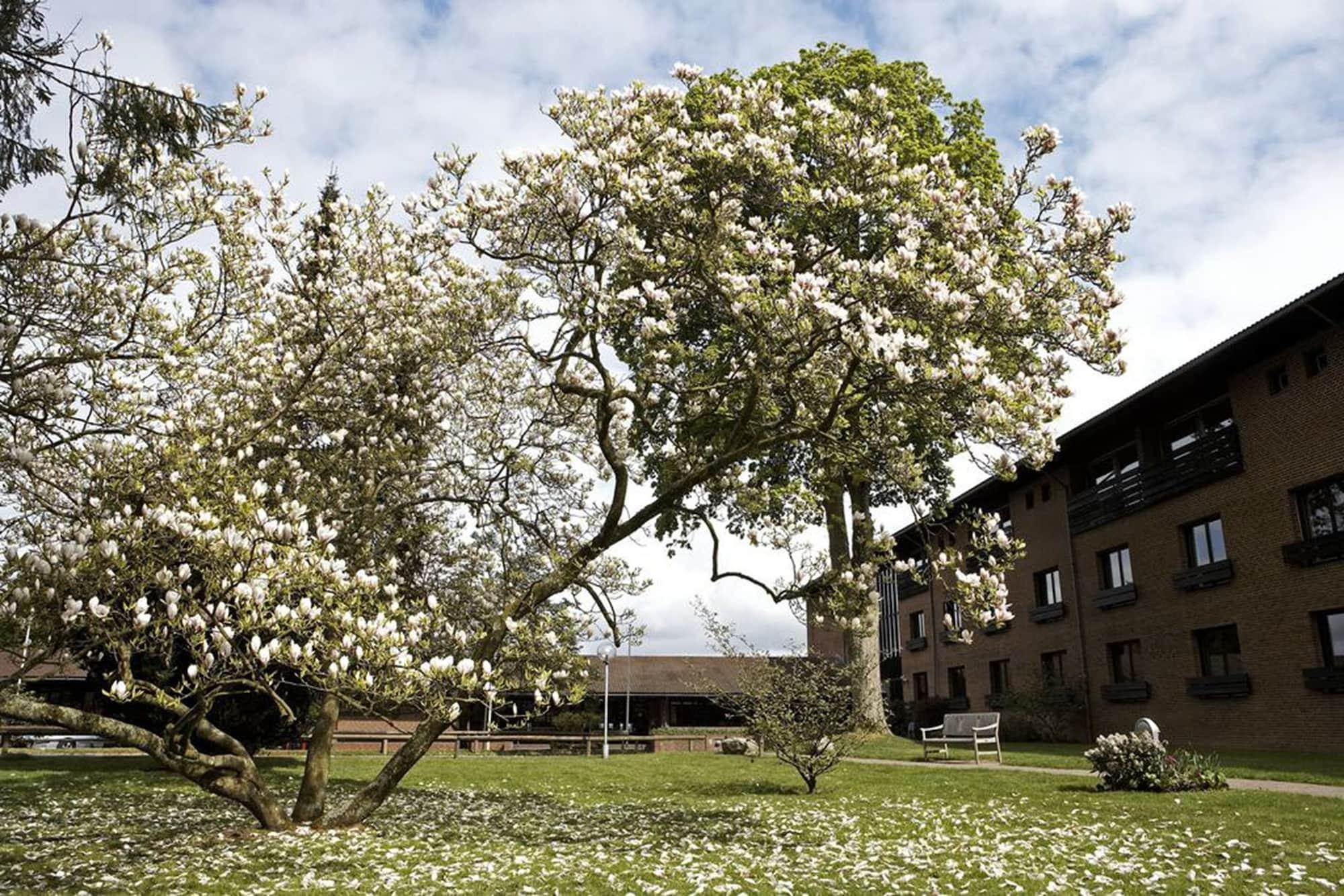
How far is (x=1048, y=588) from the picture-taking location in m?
32.6

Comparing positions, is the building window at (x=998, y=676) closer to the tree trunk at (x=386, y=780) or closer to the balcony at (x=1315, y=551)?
the balcony at (x=1315, y=551)

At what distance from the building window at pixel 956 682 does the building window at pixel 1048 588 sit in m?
6.45

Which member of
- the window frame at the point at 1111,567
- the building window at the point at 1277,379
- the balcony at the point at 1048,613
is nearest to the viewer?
the building window at the point at 1277,379

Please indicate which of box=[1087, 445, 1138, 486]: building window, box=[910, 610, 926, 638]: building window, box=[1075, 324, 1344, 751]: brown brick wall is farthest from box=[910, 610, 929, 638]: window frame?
box=[1075, 324, 1344, 751]: brown brick wall

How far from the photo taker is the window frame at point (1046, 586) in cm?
3200

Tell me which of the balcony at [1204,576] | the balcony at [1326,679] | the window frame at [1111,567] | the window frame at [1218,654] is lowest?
the balcony at [1326,679]

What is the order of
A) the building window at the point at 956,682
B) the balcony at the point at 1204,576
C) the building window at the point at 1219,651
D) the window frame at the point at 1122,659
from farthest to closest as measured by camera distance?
1. the building window at the point at 956,682
2. the window frame at the point at 1122,659
3. the building window at the point at 1219,651
4. the balcony at the point at 1204,576

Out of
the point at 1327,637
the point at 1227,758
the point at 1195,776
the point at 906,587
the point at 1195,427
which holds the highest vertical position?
the point at 1195,427

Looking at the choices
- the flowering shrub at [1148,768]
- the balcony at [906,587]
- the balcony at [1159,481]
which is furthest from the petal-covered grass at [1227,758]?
the balcony at [906,587]

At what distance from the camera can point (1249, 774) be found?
15.9 metres

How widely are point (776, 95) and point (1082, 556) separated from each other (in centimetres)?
2294

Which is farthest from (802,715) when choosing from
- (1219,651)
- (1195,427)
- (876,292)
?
(1195,427)

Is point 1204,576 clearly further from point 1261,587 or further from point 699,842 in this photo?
point 699,842

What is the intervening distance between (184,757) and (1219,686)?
908 inches
